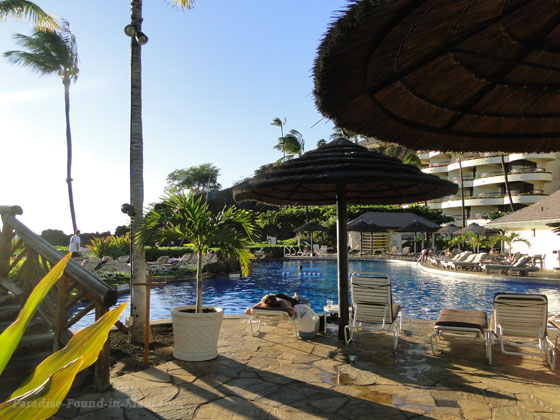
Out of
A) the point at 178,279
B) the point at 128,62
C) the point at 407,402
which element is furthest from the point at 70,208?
the point at 407,402

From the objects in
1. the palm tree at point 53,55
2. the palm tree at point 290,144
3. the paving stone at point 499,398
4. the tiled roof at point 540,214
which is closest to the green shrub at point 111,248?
the palm tree at point 53,55

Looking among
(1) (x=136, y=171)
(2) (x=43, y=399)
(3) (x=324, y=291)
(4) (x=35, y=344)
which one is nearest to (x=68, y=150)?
(3) (x=324, y=291)

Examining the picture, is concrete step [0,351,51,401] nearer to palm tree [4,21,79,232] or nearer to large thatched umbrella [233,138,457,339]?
large thatched umbrella [233,138,457,339]

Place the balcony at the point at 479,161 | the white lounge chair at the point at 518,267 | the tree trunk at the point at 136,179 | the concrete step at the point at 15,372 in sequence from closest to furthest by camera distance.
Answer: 1. the concrete step at the point at 15,372
2. the tree trunk at the point at 136,179
3. the white lounge chair at the point at 518,267
4. the balcony at the point at 479,161

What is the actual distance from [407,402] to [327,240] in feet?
98.0

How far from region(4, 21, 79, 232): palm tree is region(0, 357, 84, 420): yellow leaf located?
24398mm

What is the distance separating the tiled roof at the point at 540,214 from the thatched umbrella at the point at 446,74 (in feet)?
58.2

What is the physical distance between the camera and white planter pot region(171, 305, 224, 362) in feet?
15.7

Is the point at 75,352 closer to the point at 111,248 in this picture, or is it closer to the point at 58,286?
the point at 58,286

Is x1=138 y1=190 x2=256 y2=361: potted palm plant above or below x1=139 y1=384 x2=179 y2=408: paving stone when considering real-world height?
above

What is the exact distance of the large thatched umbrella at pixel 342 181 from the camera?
4930mm

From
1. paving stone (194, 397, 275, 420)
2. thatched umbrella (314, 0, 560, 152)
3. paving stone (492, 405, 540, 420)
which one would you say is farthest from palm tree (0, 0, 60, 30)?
paving stone (492, 405, 540, 420)

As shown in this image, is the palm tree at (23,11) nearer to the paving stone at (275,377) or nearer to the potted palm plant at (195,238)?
the potted palm plant at (195,238)

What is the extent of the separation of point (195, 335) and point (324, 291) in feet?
32.6
